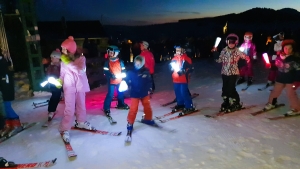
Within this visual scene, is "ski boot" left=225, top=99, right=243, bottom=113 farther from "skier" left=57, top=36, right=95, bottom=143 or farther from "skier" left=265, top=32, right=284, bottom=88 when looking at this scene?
"skier" left=57, top=36, right=95, bottom=143

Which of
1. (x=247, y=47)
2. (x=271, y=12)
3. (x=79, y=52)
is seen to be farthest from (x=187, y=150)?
(x=271, y=12)

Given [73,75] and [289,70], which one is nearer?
[73,75]

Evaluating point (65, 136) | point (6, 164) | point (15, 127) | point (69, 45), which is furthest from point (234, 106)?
point (15, 127)

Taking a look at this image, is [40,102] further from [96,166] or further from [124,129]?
[96,166]

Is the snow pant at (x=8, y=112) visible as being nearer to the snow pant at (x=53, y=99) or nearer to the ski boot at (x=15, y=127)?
the ski boot at (x=15, y=127)

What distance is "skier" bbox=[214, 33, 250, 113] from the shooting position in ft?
19.2

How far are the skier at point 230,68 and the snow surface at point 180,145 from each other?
0.30m

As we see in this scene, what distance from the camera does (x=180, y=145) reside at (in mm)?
4520

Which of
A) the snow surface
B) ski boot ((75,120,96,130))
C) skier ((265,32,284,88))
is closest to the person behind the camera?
the snow surface

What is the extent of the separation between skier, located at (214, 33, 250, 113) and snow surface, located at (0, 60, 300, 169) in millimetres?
298

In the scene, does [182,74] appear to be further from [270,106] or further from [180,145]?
[270,106]

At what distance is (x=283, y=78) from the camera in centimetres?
573

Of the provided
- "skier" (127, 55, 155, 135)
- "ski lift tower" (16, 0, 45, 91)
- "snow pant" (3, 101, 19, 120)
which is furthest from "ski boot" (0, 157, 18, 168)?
"ski lift tower" (16, 0, 45, 91)

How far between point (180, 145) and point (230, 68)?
2.46 metres
